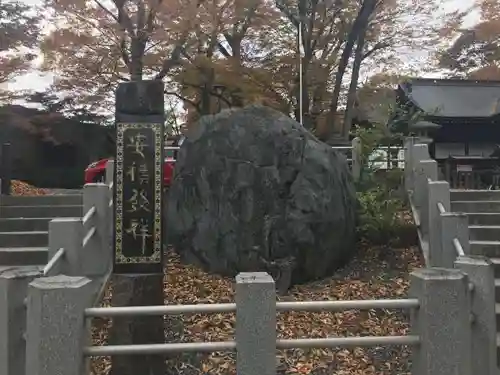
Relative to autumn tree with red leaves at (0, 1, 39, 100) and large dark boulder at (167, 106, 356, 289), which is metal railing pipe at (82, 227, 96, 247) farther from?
autumn tree with red leaves at (0, 1, 39, 100)

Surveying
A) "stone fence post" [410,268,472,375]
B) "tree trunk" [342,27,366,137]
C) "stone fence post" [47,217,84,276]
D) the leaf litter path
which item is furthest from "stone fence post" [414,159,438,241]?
"tree trunk" [342,27,366,137]

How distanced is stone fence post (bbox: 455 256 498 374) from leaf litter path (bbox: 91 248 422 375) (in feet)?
6.22

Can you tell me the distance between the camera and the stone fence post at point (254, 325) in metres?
3.47

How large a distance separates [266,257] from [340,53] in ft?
48.3

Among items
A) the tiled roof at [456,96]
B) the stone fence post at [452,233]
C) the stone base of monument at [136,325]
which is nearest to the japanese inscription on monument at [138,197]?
the stone base of monument at [136,325]

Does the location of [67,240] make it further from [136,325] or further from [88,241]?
[136,325]

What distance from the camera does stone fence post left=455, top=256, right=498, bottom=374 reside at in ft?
12.3

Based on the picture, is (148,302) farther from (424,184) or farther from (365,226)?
(424,184)

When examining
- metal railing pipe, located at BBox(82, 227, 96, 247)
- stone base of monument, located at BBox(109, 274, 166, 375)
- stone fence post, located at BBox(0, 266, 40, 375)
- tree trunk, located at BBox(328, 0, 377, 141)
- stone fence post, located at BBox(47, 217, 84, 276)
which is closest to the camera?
stone fence post, located at BBox(0, 266, 40, 375)

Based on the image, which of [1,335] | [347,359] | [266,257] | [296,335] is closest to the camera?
[1,335]

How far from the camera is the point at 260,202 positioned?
7.29 metres

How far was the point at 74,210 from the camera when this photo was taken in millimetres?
8734

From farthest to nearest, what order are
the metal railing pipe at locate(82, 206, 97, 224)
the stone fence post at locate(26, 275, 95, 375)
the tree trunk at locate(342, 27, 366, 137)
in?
the tree trunk at locate(342, 27, 366, 137)
the metal railing pipe at locate(82, 206, 97, 224)
the stone fence post at locate(26, 275, 95, 375)

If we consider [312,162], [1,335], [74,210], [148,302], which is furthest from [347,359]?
[74,210]
